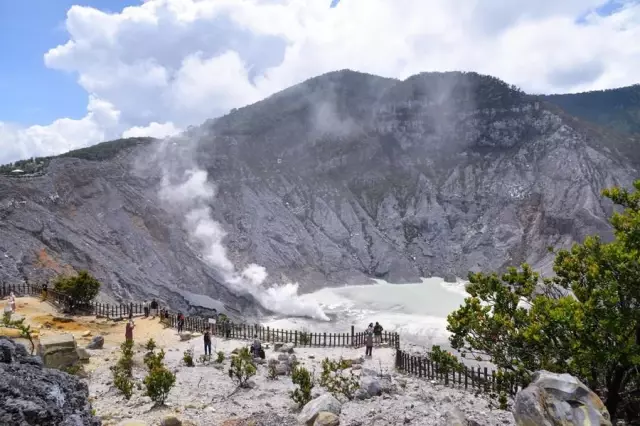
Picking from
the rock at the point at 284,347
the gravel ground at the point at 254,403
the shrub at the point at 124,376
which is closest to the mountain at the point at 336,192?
the rock at the point at 284,347

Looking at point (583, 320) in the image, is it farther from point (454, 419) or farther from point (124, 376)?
point (124, 376)

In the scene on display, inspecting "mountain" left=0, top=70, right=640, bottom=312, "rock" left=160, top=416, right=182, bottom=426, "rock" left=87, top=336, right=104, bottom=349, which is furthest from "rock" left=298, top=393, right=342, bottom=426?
"mountain" left=0, top=70, right=640, bottom=312

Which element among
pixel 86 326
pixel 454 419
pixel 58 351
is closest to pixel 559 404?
pixel 454 419

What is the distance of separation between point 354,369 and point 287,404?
24.3ft

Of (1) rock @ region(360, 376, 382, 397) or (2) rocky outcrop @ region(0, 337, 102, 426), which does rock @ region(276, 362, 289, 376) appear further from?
(2) rocky outcrop @ region(0, 337, 102, 426)

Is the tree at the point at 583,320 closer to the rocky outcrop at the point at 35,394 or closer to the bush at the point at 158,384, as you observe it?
the rocky outcrop at the point at 35,394

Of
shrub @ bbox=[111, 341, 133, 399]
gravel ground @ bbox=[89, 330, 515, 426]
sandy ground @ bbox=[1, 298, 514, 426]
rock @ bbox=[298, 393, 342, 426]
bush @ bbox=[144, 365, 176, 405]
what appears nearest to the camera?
rock @ bbox=[298, 393, 342, 426]

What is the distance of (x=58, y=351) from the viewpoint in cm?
1426

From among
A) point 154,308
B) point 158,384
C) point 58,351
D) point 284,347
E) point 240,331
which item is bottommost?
point 284,347

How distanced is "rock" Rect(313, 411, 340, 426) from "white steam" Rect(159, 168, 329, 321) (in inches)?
1300

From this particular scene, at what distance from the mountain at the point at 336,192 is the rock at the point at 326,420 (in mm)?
31506

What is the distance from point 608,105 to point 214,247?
5561 inches

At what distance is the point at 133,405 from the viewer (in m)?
12.6

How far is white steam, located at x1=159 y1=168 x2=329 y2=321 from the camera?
156ft
